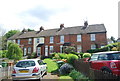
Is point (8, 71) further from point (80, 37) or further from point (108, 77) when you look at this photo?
point (80, 37)

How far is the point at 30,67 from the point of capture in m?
9.16

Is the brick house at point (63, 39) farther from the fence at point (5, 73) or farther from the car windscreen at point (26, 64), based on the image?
the car windscreen at point (26, 64)

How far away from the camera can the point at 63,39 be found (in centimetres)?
3475

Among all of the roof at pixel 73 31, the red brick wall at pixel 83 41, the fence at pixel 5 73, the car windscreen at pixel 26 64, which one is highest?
the roof at pixel 73 31

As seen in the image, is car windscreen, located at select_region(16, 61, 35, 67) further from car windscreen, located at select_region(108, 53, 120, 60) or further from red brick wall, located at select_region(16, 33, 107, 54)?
red brick wall, located at select_region(16, 33, 107, 54)

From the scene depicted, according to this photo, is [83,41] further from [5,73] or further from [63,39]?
[5,73]

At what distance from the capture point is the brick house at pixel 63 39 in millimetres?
31750

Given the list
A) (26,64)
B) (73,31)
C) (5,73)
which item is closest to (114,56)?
(26,64)

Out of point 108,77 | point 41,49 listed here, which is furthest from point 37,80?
point 41,49

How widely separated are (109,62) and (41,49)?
29.9 metres

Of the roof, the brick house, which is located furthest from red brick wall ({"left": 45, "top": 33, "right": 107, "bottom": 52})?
the roof

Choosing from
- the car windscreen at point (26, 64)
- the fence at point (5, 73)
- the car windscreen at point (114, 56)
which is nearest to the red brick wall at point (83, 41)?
the car windscreen at point (114, 56)

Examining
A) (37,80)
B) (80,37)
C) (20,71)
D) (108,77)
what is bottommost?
(37,80)

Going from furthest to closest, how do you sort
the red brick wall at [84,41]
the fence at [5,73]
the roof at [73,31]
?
the roof at [73,31], the red brick wall at [84,41], the fence at [5,73]
